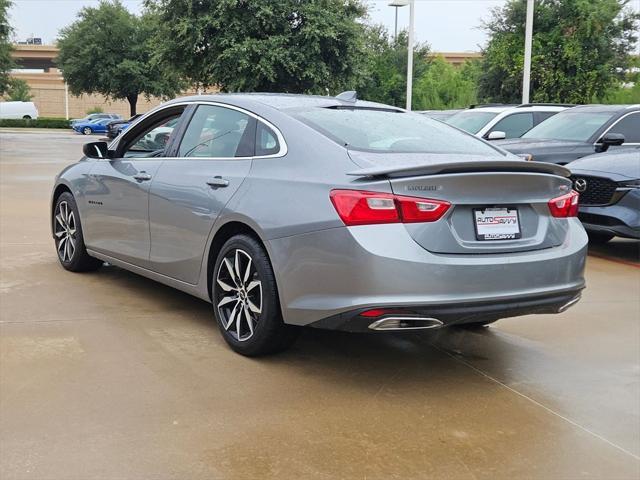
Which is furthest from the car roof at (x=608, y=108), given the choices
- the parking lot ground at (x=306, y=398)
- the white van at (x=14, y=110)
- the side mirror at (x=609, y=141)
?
the white van at (x=14, y=110)

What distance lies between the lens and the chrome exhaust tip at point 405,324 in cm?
378

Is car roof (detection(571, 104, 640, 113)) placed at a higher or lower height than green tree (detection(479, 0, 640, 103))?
lower

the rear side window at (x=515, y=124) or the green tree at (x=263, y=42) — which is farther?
the green tree at (x=263, y=42)

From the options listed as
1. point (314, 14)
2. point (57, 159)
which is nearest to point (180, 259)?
point (57, 159)

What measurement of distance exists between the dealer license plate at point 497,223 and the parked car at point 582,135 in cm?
604

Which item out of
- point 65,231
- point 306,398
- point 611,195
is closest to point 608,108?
point 611,195

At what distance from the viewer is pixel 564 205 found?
4.39 meters

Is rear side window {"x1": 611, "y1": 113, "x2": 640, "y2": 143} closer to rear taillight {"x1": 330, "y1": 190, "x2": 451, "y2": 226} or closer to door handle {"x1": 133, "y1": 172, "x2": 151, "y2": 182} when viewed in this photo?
door handle {"x1": 133, "y1": 172, "x2": 151, "y2": 182}

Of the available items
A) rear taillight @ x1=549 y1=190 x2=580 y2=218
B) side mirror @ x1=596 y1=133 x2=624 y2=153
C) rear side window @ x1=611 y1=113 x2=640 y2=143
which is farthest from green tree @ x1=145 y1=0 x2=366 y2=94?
rear taillight @ x1=549 y1=190 x2=580 y2=218

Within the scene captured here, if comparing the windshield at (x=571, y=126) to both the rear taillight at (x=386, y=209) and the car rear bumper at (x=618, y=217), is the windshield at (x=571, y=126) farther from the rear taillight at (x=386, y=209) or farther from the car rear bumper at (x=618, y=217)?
the rear taillight at (x=386, y=209)

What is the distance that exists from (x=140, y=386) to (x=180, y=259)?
3.98 feet

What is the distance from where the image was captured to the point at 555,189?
4.30 metres

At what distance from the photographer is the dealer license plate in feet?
12.9

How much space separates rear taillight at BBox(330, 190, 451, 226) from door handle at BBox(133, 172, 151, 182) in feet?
7.06
